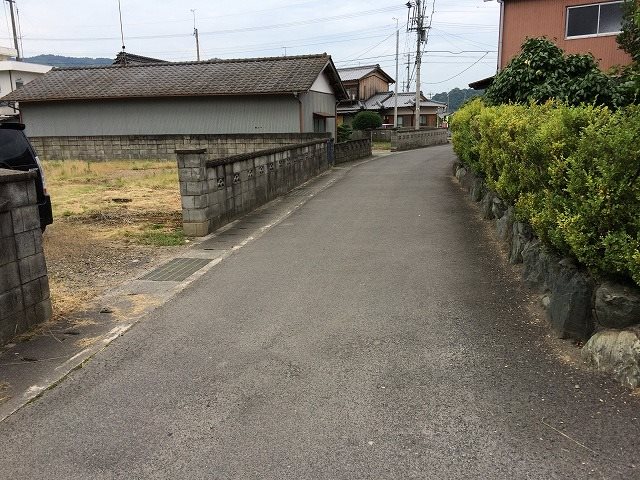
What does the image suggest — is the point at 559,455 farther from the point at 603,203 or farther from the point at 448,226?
the point at 448,226

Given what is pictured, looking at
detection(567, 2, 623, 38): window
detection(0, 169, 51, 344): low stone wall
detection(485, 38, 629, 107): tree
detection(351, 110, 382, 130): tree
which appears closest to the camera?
detection(0, 169, 51, 344): low stone wall

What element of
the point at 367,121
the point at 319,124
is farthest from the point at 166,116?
the point at 367,121

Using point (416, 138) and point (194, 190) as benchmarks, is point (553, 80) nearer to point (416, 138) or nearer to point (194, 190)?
point (194, 190)

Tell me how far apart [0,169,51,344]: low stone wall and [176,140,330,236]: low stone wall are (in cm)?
385

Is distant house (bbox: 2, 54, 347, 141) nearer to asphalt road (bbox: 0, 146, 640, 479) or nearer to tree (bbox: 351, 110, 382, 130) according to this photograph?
tree (bbox: 351, 110, 382, 130)

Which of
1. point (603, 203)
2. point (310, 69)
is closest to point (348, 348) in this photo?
point (603, 203)

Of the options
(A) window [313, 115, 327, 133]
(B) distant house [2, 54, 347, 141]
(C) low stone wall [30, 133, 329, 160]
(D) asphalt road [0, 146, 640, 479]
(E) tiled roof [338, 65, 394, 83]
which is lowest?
(D) asphalt road [0, 146, 640, 479]

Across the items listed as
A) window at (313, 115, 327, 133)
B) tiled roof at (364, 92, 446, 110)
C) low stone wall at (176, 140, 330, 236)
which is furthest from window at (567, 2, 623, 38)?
tiled roof at (364, 92, 446, 110)

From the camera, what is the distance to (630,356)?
345cm

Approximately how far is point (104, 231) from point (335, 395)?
7186 millimetres

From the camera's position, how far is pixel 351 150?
78.0 feet

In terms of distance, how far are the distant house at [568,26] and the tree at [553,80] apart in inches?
176

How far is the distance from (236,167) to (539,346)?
741 cm

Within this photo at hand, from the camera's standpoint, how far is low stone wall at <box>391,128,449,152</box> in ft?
99.6
